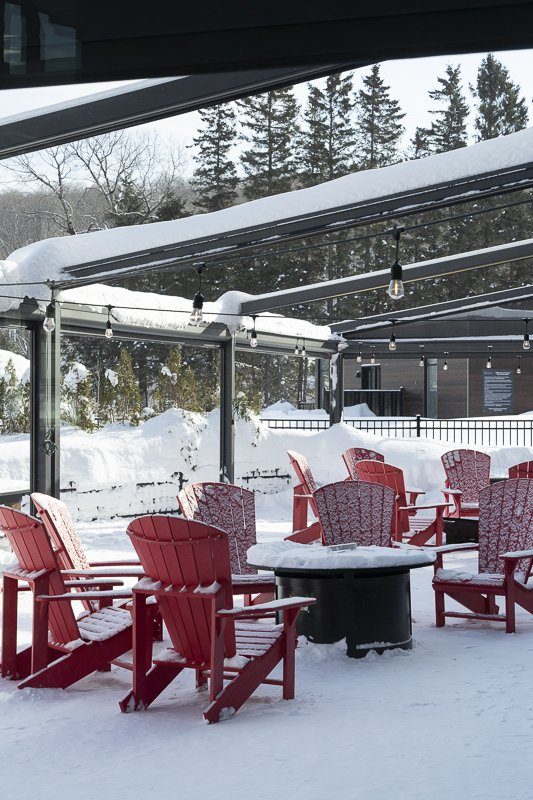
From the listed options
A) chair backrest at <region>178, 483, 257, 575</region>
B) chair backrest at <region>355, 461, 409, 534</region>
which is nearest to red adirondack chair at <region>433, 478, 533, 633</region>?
chair backrest at <region>178, 483, 257, 575</region>

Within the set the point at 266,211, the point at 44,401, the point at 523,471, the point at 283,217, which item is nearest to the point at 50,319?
the point at 44,401

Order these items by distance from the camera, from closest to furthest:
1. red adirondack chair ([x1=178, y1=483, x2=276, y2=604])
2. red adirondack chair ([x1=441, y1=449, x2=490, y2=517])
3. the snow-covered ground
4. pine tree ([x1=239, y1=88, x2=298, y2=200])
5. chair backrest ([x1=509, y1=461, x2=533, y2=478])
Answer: the snow-covered ground, pine tree ([x1=239, y1=88, x2=298, y2=200]), red adirondack chair ([x1=178, y1=483, x2=276, y2=604]), chair backrest ([x1=509, y1=461, x2=533, y2=478]), red adirondack chair ([x1=441, y1=449, x2=490, y2=517])

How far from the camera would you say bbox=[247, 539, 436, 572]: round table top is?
502cm

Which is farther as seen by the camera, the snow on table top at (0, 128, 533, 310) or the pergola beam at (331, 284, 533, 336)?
the pergola beam at (331, 284, 533, 336)

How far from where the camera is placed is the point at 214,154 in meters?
4.88

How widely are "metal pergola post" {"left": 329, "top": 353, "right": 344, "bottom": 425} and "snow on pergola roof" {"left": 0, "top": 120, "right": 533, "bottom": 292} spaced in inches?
257

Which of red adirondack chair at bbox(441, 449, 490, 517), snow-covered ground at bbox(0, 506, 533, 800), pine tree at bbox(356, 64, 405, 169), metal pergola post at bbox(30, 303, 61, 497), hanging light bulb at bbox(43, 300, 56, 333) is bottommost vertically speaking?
snow-covered ground at bbox(0, 506, 533, 800)

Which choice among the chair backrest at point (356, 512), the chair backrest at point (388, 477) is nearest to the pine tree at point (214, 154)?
the chair backrest at point (356, 512)

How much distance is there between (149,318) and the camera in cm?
993

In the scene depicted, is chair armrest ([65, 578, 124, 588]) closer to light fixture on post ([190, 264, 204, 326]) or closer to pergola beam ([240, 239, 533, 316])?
light fixture on post ([190, 264, 204, 326])

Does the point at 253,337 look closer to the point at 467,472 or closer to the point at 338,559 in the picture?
the point at 467,472

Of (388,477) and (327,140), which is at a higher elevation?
(327,140)

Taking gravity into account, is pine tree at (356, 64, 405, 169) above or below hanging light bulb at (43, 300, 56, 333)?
above

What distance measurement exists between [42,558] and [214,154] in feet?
7.42
